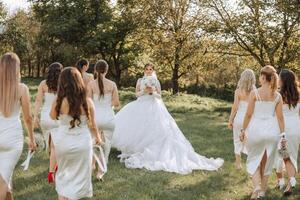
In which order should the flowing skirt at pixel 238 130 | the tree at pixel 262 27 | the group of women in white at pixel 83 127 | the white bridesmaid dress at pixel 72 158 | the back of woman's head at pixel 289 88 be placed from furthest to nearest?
the tree at pixel 262 27
the flowing skirt at pixel 238 130
the back of woman's head at pixel 289 88
the white bridesmaid dress at pixel 72 158
the group of women in white at pixel 83 127

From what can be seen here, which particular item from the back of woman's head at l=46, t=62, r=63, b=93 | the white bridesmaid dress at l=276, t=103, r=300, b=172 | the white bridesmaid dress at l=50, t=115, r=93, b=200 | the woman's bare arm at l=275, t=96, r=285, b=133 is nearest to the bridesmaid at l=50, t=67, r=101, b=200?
the white bridesmaid dress at l=50, t=115, r=93, b=200

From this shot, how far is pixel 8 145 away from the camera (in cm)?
694

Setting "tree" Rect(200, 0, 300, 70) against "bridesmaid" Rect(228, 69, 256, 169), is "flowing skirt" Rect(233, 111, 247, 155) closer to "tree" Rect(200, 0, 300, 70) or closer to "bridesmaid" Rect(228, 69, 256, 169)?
"bridesmaid" Rect(228, 69, 256, 169)

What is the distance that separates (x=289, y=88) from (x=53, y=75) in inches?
192

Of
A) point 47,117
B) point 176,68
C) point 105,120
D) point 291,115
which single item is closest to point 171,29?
point 176,68

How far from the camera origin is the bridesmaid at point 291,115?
9430mm

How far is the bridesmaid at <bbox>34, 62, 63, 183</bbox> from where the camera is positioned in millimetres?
9539

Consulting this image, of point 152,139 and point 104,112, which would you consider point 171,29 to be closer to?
point 152,139

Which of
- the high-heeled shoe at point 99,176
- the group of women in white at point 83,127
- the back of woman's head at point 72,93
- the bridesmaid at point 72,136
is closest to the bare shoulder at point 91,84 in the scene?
the group of women in white at point 83,127

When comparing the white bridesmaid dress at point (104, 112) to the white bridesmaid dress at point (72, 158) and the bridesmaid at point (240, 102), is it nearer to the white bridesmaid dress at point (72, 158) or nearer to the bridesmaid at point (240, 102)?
the bridesmaid at point (240, 102)

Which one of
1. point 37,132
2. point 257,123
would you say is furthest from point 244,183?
point 37,132

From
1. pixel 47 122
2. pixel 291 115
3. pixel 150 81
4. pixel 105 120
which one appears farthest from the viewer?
pixel 150 81

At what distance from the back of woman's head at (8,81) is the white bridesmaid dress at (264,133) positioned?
14.6 feet

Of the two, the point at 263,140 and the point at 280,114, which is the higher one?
the point at 280,114
